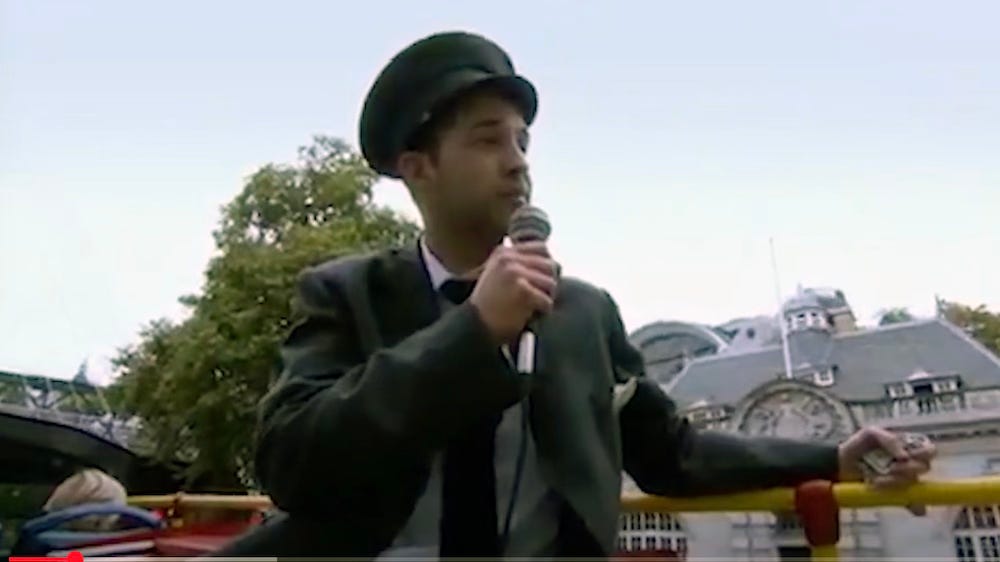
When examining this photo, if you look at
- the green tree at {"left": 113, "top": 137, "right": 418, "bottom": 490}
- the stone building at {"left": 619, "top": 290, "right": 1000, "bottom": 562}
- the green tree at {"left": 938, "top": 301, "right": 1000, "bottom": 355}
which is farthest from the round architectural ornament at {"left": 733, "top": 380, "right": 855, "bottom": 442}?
the green tree at {"left": 938, "top": 301, "right": 1000, "bottom": 355}

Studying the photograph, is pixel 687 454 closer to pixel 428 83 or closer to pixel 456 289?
pixel 456 289

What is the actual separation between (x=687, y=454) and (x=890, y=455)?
183 mm

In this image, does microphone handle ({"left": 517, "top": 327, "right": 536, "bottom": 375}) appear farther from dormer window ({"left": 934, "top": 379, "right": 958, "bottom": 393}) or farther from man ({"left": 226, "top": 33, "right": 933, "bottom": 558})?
dormer window ({"left": 934, "top": 379, "right": 958, "bottom": 393})

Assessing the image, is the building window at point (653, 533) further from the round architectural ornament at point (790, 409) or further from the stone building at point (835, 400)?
the round architectural ornament at point (790, 409)

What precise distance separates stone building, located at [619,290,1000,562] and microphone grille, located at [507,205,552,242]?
0.96 ft

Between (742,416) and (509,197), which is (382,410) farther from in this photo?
(742,416)

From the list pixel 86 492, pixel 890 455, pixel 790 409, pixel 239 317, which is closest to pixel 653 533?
pixel 890 455

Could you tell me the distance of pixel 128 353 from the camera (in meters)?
10.1

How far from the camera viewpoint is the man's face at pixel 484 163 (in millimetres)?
683

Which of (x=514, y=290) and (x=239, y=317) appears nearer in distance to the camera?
(x=514, y=290)

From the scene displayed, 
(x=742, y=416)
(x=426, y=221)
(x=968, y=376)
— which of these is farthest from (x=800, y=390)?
(x=426, y=221)

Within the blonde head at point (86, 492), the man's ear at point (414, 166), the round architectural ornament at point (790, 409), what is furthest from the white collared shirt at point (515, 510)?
the round architectural ornament at point (790, 409)

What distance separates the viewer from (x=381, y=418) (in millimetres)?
526

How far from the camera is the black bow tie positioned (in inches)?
27.7
